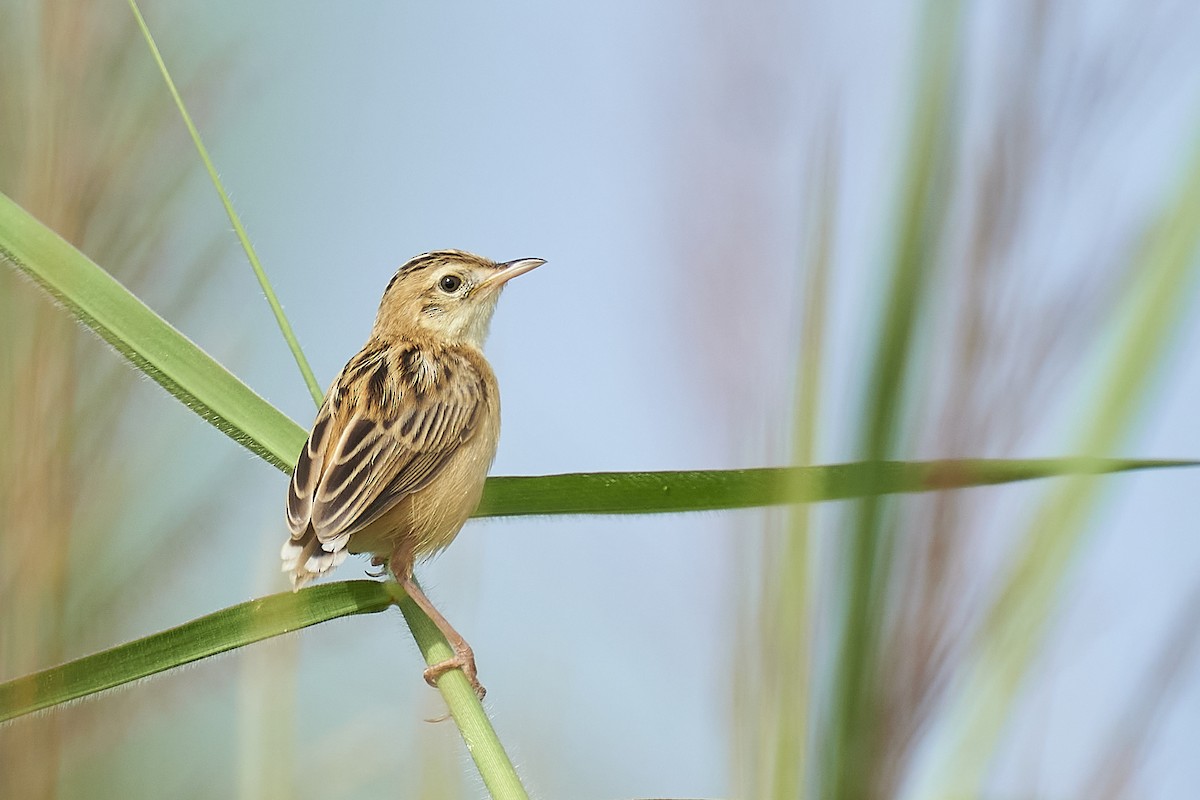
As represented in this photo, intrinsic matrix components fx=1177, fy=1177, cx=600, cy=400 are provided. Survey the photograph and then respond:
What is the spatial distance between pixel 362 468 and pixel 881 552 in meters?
2.62

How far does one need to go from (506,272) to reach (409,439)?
45.9 inches

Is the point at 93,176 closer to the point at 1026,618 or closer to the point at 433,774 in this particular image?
the point at 433,774

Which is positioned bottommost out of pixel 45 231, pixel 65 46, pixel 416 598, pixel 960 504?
pixel 960 504

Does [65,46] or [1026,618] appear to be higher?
[65,46]

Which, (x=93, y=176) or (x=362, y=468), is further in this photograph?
(x=362, y=468)

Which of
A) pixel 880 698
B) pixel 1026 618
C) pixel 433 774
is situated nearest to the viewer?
pixel 880 698

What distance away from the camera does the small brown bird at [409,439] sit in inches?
110

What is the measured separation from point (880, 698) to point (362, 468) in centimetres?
264

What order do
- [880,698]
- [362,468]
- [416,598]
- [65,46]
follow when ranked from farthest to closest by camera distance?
[362,468]
[416,598]
[65,46]
[880,698]

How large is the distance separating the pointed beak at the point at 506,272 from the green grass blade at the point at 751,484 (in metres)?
1.78

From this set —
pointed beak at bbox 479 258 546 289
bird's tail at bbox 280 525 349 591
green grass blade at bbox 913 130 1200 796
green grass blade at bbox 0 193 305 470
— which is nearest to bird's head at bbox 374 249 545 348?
pointed beak at bbox 479 258 546 289

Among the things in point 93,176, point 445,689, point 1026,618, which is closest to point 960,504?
point 1026,618

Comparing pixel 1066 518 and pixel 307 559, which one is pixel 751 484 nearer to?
pixel 1066 518

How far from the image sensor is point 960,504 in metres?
0.75
